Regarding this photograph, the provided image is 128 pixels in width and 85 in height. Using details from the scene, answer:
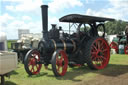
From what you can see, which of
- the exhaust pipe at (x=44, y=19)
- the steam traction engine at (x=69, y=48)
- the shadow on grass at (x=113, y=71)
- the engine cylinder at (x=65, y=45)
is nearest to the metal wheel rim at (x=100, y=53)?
the steam traction engine at (x=69, y=48)

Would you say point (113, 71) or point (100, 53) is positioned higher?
point (100, 53)

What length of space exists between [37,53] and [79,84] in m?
2.56

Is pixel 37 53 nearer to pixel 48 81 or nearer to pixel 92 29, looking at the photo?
pixel 48 81

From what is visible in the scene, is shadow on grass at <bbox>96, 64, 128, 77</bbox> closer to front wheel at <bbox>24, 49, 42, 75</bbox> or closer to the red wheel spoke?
the red wheel spoke

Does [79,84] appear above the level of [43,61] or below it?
below

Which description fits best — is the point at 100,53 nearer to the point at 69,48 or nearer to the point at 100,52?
the point at 100,52

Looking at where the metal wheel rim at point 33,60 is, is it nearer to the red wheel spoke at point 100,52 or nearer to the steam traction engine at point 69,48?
the steam traction engine at point 69,48

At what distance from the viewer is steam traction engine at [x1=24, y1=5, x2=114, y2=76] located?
252 inches

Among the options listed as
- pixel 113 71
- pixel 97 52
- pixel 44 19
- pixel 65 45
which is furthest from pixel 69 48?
pixel 113 71

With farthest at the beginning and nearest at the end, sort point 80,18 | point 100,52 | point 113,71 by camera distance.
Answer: point 100,52, point 80,18, point 113,71

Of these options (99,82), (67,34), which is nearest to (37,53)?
(67,34)

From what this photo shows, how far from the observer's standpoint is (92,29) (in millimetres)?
8234

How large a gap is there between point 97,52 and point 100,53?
0.43 m

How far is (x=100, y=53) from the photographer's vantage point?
7.94 metres
